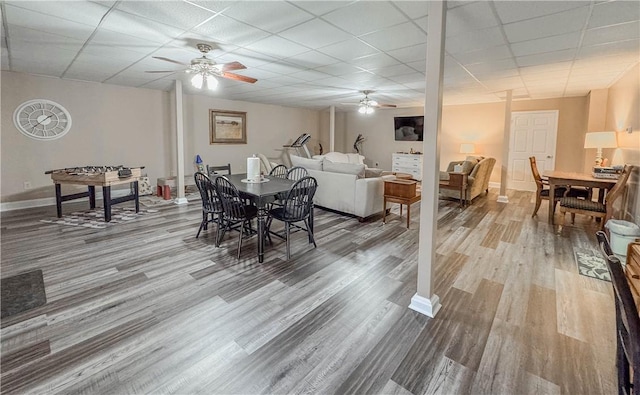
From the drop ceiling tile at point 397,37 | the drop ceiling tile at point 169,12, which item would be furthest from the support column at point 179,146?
the drop ceiling tile at point 397,37

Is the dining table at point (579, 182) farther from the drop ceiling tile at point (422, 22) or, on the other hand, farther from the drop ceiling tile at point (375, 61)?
the drop ceiling tile at point (422, 22)

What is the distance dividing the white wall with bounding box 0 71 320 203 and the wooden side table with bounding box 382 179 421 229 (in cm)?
532

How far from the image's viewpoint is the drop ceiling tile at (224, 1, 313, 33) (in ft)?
8.24

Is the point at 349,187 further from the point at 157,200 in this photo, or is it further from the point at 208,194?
the point at 157,200

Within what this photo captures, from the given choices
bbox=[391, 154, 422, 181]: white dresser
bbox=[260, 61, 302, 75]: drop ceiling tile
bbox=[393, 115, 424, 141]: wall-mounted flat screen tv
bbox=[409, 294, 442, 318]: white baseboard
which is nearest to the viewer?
bbox=[409, 294, 442, 318]: white baseboard

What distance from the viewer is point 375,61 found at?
4.20 meters

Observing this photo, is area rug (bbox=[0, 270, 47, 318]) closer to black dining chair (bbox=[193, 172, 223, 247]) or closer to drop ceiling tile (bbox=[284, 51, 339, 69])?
black dining chair (bbox=[193, 172, 223, 247])

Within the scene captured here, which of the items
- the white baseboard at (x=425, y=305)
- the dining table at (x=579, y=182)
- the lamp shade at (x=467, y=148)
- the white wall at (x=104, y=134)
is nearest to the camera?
the white baseboard at (x=425, y=305)

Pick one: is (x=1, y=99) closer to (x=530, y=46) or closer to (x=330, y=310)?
(x=330, y=310)

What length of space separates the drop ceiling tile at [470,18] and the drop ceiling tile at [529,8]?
87mm

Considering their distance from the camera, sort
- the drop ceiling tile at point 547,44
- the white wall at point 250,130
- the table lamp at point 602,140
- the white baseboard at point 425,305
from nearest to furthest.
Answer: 1. the white baseboard at point 425,305
2. the drop ceiling tile at point 547,44
3. the table lamp at point 602,140
4. the white wall at point 250,130

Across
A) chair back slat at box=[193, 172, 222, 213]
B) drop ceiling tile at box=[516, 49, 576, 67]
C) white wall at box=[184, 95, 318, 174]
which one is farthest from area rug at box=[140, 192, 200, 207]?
drop ceiling tile at box=[516, 49, 576, 67]

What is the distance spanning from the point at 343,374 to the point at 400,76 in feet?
15.6

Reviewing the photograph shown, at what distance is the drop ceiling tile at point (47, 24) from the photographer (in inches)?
108
